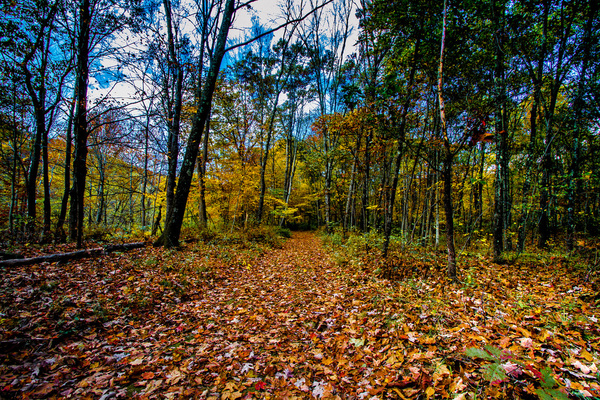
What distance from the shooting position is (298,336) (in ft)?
10.5

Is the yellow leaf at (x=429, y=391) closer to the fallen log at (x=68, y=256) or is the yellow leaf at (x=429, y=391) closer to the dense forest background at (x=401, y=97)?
the dense forest background at (x=401, y=97)

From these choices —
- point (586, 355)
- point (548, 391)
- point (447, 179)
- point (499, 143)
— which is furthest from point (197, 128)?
point (499, 143)

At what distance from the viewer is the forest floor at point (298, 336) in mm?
2076

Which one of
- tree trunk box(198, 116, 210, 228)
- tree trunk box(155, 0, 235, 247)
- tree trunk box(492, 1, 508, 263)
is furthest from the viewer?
tree trunk box(198, 116, 210, 228)

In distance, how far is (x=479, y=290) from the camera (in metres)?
4.04

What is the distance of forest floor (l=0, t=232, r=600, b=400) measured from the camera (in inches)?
81.7

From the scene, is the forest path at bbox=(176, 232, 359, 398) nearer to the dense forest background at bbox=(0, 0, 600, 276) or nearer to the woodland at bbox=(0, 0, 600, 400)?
the woodland at bbox=(0, 0, 600, 400)

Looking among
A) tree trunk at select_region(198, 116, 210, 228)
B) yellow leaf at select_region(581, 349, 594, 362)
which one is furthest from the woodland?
tree trunk at select_region(198, 116, 210, 228)

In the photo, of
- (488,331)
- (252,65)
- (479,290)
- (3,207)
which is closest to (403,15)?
(479,290)

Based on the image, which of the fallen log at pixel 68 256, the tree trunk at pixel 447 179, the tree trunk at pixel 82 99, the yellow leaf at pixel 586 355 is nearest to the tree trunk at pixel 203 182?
the fallen log at pixel 68 256

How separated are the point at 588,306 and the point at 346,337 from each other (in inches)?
139

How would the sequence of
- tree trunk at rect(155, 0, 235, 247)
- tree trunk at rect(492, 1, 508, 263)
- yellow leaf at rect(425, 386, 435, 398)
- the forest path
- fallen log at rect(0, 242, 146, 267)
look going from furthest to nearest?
tree trunk at rect(155, 0, 235, 247) < tree trunk at rect(492, 1, 508, 263) < fallen log at rect(0, 242, 146, 267) < the forest path < yellow leaf at rect(425, 386, 435, 398)

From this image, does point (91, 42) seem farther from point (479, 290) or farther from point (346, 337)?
point (479, 290)

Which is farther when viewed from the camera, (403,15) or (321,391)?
(403,15)
